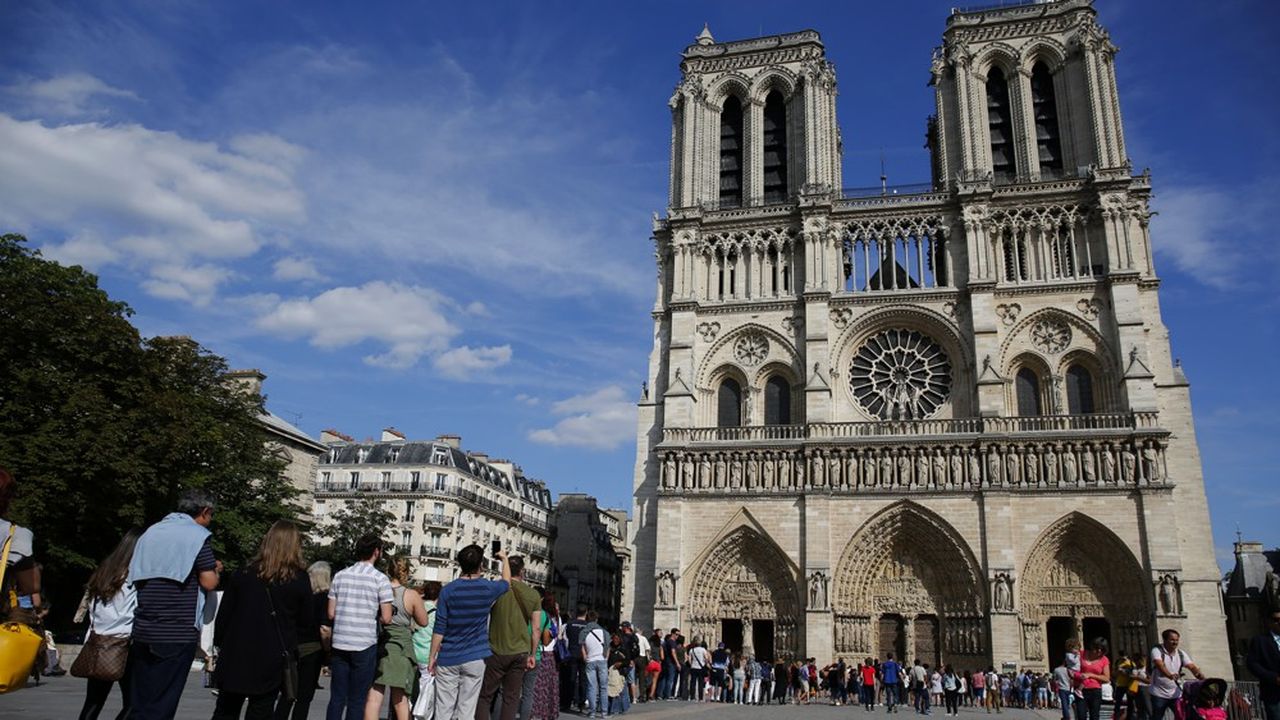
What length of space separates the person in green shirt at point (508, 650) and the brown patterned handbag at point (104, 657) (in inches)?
91.7

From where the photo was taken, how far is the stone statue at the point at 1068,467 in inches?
1010

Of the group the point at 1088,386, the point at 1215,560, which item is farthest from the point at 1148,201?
the point at 1215,560

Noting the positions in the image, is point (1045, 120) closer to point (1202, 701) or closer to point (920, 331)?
point (920, 331)

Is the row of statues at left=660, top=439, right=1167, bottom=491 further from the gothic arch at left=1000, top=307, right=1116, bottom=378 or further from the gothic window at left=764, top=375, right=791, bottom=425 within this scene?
the gothic arch at left=1000, top=307, right=1116, bottom=378

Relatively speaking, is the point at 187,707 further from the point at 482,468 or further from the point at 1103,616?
the point at 482,468

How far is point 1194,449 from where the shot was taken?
26125mm

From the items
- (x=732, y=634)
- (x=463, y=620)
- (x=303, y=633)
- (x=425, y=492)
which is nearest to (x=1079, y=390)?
(x=732, y=634)

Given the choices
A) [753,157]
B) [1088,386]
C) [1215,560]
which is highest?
[753,157]

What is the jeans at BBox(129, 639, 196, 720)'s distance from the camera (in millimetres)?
5211

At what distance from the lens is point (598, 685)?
11898mm

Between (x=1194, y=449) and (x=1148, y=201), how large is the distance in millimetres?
7615

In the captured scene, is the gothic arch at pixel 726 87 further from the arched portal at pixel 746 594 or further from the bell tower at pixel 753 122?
the arched portal at pixel 746 594

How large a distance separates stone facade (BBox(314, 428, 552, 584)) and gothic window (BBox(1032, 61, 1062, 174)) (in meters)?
25.2

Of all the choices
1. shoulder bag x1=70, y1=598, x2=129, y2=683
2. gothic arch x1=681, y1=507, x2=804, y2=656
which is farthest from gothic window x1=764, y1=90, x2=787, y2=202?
shoulder bag x1=70, y1=598, x2=129, y2=683
